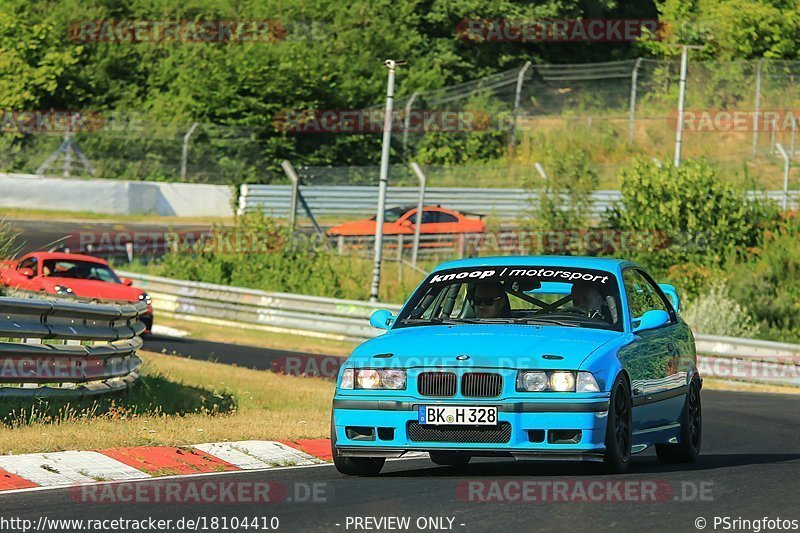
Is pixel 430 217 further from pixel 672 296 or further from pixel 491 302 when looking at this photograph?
pixel 491 302

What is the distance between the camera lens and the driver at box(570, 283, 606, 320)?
34.4ft

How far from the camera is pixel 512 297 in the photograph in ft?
36.6

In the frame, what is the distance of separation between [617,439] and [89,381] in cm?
574

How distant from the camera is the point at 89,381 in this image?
43.6 ft

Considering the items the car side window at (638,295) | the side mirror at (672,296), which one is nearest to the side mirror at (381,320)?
the car side window at (638,295)

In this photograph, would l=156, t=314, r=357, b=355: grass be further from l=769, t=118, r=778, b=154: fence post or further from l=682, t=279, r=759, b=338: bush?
l=769, t=118, r=778, b=154: fence post

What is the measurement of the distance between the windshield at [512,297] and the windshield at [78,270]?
49.5 ft

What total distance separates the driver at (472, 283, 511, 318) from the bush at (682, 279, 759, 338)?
1840 centimetres

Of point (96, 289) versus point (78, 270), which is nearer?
point (96, 289)

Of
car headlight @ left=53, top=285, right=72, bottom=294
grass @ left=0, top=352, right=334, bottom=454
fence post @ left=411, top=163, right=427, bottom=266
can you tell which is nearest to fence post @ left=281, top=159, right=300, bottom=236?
fence post @ left=411, top=163, right=427, bottom=266

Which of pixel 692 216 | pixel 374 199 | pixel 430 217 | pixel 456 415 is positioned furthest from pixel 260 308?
pixel 456 415

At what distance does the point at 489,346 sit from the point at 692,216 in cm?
2604

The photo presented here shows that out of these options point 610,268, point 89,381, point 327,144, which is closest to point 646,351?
point 610,268

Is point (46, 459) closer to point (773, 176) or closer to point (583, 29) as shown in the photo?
point (773, 176)
